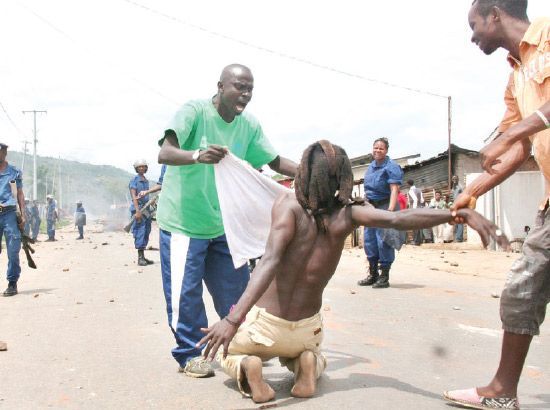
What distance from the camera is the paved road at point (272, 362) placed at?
3.97 meters

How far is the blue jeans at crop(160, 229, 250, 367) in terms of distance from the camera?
4488mm

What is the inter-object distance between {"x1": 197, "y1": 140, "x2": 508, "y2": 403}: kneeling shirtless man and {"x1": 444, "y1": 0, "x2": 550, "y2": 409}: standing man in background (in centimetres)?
70

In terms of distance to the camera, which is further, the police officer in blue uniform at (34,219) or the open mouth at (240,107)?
the police officer in blue uniform at (34,219)

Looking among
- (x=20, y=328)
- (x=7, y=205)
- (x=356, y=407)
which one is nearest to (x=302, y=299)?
(x=356, y=407)

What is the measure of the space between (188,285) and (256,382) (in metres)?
1.00

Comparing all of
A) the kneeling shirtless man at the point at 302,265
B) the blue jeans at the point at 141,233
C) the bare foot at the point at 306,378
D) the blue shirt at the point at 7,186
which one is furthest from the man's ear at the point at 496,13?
the blue jeans at the point at 141,233

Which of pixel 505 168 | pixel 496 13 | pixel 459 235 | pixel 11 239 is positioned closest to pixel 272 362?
pixel 505 168

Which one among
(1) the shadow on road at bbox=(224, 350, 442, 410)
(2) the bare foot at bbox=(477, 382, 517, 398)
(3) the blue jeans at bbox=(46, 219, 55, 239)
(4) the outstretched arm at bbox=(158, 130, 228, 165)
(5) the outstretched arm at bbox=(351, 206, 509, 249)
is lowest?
(3) the blue jeans at bbox=(46, 219, 55, 239)

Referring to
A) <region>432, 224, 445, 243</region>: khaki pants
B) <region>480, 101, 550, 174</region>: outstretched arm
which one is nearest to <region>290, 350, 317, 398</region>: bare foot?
<region>480, 101, 550, 174</region>: outstretched arm

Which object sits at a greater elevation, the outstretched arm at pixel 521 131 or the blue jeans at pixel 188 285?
the outstretched arm at pixel 521 131

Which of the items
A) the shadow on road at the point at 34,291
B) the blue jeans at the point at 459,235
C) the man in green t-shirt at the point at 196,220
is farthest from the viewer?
the blue jeans at the point at 459,235

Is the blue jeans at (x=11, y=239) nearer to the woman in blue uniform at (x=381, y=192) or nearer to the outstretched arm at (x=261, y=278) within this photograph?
the woman in blue uniform at (x=381, y=192)

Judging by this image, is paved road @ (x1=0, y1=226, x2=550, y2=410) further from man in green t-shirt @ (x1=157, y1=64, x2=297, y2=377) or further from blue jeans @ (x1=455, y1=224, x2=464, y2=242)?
blue jeans @ (x1=455, y1=224, x2=464, y2=242)

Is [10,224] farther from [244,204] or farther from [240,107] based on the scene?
[240,107]
